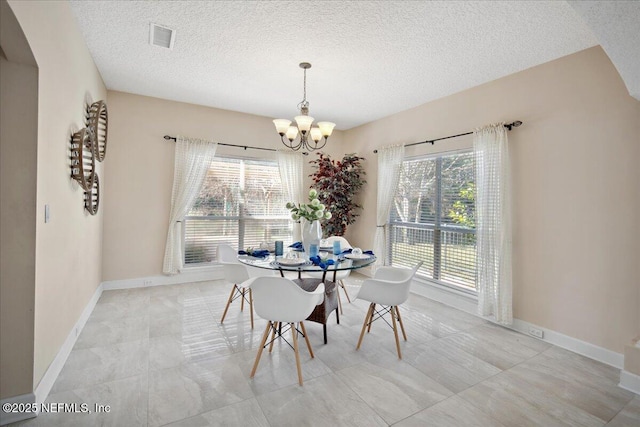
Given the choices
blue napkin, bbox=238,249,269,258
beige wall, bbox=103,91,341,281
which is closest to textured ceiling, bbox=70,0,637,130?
beige wall, bbox=103,91,341,281

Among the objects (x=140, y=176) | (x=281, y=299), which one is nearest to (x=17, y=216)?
(x=281, y=299)

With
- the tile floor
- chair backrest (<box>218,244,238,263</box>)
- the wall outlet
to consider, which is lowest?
the tile floor

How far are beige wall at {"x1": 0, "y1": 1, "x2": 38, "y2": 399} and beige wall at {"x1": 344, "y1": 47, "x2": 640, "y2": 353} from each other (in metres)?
4.18

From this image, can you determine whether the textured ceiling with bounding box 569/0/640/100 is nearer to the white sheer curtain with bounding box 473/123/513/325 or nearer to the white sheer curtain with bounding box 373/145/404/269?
the white sheer curtain with bounding box 473/123/513/325

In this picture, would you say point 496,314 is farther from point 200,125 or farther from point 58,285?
point 200,125

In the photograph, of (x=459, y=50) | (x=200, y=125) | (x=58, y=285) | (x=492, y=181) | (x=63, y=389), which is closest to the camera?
(x=63, y=389)

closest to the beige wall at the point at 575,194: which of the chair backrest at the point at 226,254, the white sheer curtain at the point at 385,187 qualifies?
the white sheer curtain at the point at 385,187

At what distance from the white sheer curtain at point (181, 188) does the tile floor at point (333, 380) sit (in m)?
1.35

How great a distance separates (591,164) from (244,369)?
11.6 ft

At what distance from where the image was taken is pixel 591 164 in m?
2.77

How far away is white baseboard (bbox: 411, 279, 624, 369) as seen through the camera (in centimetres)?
263

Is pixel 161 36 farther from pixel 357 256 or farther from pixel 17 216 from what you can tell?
pixel 357 256

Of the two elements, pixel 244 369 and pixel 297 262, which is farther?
pixel 297 262

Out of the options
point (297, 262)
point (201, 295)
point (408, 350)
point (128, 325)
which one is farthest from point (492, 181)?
point (128, 325)
